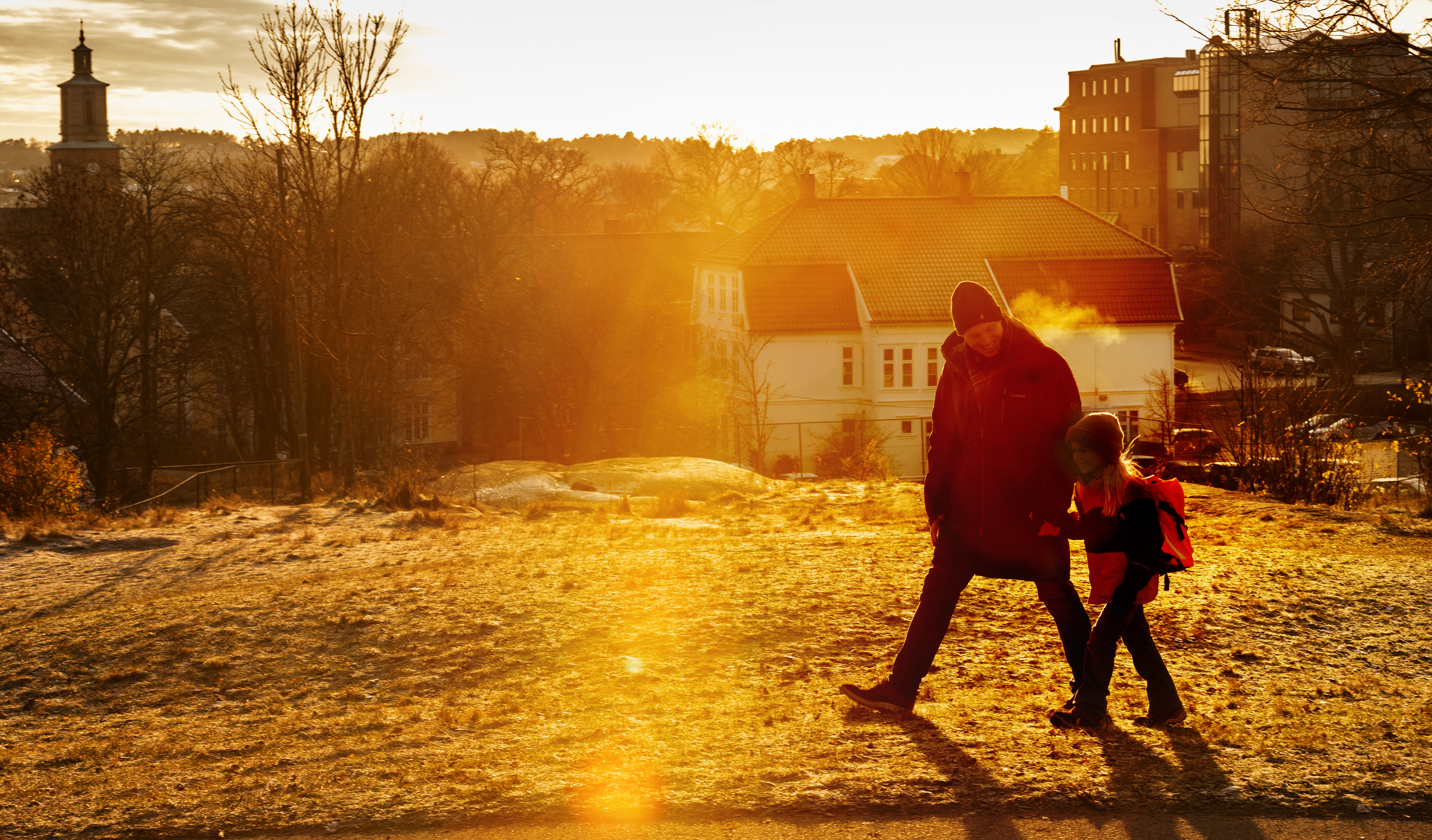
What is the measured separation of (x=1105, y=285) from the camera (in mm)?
51406

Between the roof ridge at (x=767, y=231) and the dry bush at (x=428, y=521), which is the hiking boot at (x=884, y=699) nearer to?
the dry bush at (x=428, y=521)

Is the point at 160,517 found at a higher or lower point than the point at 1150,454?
higher

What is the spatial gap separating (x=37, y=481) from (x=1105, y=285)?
4430 cm

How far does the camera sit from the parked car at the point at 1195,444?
2164 cm

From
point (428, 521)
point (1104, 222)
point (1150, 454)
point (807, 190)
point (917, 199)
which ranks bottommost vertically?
point (1150, 454)

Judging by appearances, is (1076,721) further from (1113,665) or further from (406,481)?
(406,481)

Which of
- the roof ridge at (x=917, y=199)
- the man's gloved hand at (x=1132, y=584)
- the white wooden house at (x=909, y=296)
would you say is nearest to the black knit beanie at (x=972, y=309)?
the man's gloved hand at (x=1132, y=584)

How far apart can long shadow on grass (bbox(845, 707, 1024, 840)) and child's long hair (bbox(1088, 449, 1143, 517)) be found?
1206mm

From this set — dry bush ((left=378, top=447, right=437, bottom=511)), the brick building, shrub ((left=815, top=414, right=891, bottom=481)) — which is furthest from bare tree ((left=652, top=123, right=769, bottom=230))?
dry bush ((left=378, top=447, right=437, bottom=511))

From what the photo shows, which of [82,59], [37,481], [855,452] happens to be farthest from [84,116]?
[37,481]

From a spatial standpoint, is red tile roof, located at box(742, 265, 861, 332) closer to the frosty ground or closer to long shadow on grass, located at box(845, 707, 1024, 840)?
the frosty ground

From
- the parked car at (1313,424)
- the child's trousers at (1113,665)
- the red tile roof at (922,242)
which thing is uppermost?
the red tile roof at (922,242)

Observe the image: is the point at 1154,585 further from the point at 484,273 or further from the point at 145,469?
the point at 484,273

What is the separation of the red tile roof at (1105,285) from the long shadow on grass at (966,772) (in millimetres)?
46383
